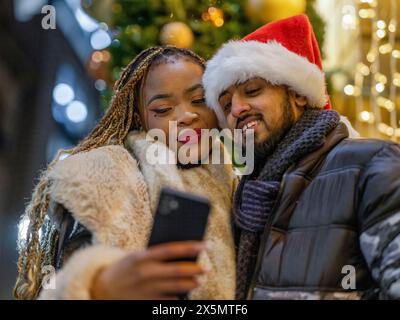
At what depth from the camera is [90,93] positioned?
16.8 ft

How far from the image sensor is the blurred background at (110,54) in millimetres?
2115

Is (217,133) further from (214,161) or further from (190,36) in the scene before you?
(190,36)

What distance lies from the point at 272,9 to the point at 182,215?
1434mm

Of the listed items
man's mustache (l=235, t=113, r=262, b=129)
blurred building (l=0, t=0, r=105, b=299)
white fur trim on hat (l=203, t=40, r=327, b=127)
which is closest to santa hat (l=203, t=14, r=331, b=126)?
white fur trim on hat (l=203, t=40, r=327, b=127)


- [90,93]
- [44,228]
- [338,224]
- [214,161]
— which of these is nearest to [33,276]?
[44,228]

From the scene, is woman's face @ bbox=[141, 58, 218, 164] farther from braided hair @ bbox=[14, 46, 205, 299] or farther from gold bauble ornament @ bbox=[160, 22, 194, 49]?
gold bauble ornament @ bbox=[160, 22, 194, 49]

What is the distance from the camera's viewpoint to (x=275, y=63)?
4.42 feet

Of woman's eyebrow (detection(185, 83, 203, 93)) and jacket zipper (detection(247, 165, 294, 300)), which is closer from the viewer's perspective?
jacket zipper (detection(247, 165, 294, 300))

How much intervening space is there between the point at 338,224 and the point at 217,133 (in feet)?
1.75

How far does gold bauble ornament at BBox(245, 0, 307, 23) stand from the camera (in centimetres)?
201

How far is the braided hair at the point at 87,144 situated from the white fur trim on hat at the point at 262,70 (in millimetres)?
146

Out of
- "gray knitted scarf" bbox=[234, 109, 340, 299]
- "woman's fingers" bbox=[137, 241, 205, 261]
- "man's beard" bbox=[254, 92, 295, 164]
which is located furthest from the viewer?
"man's beard" bbox=[254, 92, 295, 164]

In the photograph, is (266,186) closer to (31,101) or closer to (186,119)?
(186,119)

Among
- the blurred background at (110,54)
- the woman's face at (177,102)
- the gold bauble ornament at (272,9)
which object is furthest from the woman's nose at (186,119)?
the gold bauble ornament at (272,9)
